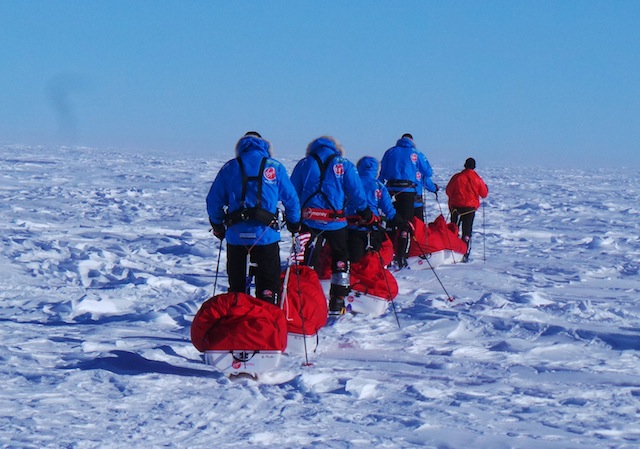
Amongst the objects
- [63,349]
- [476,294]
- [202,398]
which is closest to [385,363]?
[202,398]

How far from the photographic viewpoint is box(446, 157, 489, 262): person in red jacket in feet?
37.4

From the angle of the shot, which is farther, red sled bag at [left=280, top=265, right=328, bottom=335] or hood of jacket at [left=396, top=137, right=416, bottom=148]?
hood of jacket at [left=396, top=137, right=416, bottom=148]

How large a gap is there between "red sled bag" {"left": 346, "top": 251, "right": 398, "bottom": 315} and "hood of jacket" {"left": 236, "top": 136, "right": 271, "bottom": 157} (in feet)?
7.89

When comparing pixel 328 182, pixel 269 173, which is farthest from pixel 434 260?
pixel 269 173

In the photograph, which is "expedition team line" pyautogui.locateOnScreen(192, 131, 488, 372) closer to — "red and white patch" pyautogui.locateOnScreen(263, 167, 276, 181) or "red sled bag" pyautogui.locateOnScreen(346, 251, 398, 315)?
"red and white patch" pyautogui.locateOnScreen(263, 167, 276, 181)

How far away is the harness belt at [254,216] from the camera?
520cm

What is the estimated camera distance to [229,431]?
4.02m

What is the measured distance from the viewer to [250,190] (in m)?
5.21

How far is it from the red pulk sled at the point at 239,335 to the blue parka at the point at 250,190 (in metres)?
0.49

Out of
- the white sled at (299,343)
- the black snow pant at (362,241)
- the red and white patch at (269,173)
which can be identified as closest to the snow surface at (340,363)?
the white sled at (299,343)

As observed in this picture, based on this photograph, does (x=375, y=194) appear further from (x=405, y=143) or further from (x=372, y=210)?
(x=405, y=143)

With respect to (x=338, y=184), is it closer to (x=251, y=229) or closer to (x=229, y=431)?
(x=251, y=229)

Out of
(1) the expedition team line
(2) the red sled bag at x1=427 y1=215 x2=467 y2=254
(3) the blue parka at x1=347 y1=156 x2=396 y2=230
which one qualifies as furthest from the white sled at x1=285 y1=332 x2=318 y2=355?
(2) the red sled bag at x1=427 y1=215 x2=467 y2=254

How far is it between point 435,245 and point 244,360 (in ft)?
20.1
